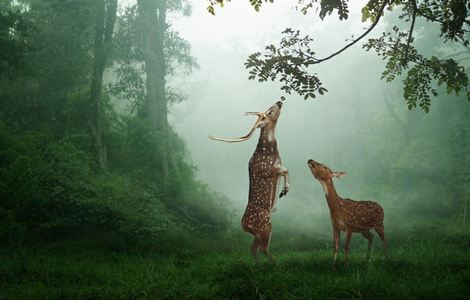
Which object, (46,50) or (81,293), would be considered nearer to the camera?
(81,293)

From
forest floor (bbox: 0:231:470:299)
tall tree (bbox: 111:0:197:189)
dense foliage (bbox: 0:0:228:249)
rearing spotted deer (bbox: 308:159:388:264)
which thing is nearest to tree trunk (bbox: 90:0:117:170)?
dense foliage (bbox: 0:0:228:249)

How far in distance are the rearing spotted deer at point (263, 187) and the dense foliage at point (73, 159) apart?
4.01 meters

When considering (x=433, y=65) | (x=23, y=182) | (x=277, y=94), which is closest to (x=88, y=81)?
(x=23, y=182)

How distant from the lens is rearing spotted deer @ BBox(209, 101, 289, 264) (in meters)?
6.72

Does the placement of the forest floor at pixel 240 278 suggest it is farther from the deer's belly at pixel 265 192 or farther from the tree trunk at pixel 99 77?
the tree trunk at pixel 99 77

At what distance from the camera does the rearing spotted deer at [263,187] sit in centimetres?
672

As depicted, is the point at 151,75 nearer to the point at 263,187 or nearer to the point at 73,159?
the point at 73,159

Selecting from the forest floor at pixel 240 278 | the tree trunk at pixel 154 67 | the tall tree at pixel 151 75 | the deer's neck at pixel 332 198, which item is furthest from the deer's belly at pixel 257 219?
the tree trunk at pixel 154 67

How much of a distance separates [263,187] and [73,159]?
319 inches

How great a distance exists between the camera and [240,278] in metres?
6.11

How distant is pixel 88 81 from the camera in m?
18.5

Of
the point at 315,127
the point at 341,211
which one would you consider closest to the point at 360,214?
the point at 341,211

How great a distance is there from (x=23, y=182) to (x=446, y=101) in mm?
18990

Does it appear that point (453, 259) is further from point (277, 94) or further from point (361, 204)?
point (277, 94)
